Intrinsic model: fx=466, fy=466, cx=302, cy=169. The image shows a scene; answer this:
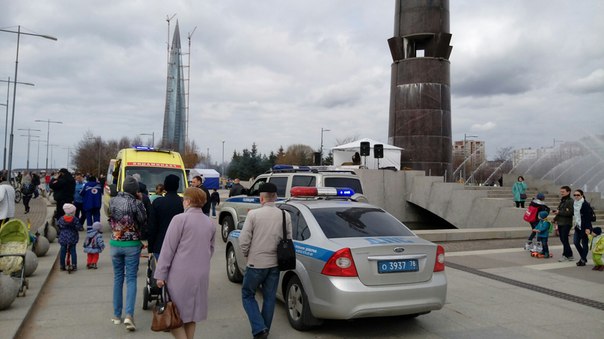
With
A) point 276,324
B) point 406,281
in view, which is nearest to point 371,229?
point 406,281

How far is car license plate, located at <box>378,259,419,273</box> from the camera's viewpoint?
5.16m

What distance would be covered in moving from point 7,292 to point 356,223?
14.5ft

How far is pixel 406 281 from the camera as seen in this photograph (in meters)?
5.25

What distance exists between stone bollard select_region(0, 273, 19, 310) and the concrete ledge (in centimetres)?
986

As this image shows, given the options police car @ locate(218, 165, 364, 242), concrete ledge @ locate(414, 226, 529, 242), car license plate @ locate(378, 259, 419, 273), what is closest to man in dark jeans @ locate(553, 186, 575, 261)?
concrete ledge @ locate(414, 226, 529, 242)

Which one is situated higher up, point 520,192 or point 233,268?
point 520,192

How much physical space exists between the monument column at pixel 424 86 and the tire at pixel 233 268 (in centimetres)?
2023

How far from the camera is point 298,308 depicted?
219 inches

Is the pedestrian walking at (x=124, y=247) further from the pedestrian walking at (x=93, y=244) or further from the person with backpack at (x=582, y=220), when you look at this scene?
the person with backpack at (x=582, y=220)

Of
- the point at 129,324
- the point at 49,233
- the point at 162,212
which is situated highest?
the point at 162,212

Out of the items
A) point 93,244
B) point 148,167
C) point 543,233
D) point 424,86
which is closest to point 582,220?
point 543,233

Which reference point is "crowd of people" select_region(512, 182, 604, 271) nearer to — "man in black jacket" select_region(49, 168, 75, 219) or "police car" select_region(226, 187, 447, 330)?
"police car" select_region(226, 187, 447, 330)

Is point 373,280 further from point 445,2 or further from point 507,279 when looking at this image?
point 445,2

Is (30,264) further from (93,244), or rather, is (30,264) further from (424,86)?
(424,86)
